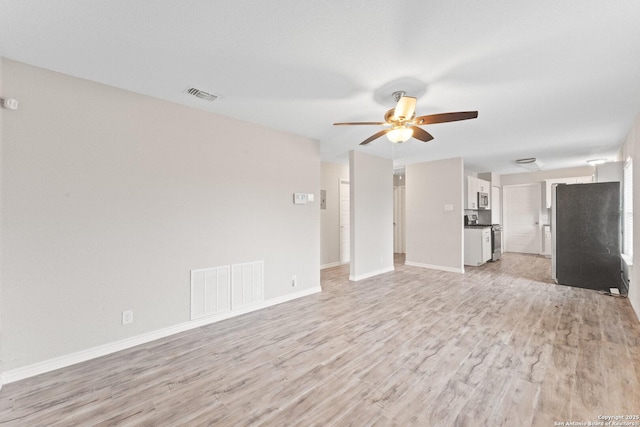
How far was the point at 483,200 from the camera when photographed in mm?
7367

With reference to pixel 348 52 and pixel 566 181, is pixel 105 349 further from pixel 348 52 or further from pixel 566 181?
pixel 566 181

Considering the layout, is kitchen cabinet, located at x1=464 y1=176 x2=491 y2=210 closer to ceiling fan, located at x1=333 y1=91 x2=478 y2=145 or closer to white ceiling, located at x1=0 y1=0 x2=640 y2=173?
white ceiling, located at x1=0 y1=0 x2=640 y2=173

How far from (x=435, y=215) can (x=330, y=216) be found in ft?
8.07

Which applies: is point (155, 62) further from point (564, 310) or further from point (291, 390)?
point (564, 310)

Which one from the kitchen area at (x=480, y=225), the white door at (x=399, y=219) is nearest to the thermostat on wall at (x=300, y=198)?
the kitchen area at (x=480, y=225)

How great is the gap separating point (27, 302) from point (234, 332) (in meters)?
1.73

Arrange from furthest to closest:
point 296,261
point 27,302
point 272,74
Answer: point 296,261 → point 272,74 → point 27,302

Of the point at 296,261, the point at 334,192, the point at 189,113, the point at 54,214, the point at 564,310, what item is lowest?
the point at 564,310

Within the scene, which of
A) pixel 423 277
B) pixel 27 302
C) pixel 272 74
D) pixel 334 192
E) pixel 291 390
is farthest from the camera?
pixel 334 192

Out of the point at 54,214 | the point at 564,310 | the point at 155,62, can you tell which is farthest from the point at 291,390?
the point at 564,310

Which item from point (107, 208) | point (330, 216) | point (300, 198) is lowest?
point (330, 216)

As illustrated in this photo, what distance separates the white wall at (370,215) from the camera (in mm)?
5141

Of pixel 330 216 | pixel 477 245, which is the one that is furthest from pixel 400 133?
pixel 477 245

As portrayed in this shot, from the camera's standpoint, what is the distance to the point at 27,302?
2152 mm
